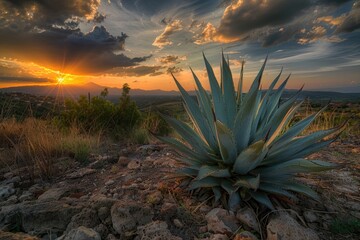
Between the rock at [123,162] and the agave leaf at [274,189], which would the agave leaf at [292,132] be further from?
the rock at [123,162]

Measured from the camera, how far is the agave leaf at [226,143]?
252cm

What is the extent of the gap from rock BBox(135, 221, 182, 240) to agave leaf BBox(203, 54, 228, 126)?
1.27 metres

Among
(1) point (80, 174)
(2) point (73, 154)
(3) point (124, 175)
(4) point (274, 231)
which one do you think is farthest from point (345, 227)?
(2) point (73, 154)

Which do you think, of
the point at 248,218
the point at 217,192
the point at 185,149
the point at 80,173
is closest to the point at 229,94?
the point at 185,149

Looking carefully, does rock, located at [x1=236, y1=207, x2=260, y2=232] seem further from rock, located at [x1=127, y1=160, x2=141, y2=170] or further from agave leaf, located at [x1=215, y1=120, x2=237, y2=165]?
rock, located at [x1=127, y1=160, x2=141, y2=170]

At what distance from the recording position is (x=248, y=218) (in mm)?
2494

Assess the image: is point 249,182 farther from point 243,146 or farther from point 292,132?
point 292,132

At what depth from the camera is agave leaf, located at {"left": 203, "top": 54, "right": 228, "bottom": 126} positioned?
3053 millimetres

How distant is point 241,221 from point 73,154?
12.7ft

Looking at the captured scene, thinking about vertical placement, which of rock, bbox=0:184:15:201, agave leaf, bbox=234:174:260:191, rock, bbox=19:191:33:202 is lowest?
rock, bbox=0:184:15:201

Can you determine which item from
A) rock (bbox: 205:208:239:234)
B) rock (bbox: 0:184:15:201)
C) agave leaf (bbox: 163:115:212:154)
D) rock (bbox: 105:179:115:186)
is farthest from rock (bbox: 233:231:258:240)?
rock (bbox: 0:184:15:201)

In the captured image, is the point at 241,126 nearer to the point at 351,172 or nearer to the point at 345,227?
the point at 345,227

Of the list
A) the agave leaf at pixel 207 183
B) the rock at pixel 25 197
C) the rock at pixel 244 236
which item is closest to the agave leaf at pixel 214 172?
the agave leaf at pixel 207 183

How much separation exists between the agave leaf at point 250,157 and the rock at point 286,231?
1.70 ft
